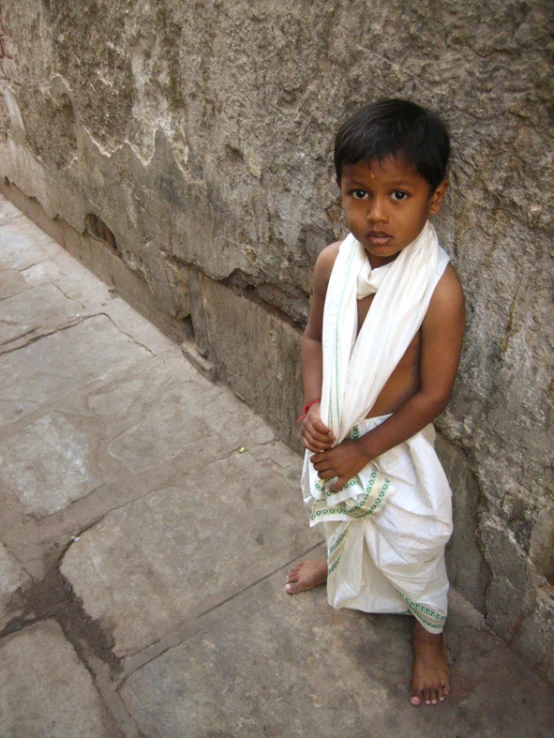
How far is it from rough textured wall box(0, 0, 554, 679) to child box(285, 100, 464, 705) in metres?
0.11

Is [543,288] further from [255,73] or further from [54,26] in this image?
[54,26]

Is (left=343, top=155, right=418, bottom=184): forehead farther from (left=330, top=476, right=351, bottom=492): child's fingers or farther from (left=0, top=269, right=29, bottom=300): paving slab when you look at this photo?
(left=0, top=269, right=29, bottom=300): paving slab

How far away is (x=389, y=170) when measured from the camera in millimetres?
1204

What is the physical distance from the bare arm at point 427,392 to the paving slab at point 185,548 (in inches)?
23.3

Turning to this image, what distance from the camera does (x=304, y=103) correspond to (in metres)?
1.71

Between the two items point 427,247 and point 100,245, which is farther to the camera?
point 100,245

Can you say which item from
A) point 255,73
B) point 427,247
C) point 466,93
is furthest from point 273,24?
point 427,247

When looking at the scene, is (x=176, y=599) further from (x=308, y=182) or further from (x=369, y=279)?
(x=308, y=182)

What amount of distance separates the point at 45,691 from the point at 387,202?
142 cm

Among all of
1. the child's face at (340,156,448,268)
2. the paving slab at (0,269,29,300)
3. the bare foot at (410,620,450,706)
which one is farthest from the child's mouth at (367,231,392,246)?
the paving slab at (0,269,29,300)

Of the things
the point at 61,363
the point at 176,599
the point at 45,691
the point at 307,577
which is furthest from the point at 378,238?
the point at 61,363

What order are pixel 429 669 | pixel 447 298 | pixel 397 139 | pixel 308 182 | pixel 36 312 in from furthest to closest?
pixel 36 312, pixel 308 182, pixel 429 669, pixel 447 298, pixel 397 139

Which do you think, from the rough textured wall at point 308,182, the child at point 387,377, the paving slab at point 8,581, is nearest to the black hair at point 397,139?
the child at point 387,377

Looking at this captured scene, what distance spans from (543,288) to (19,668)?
1553mm
